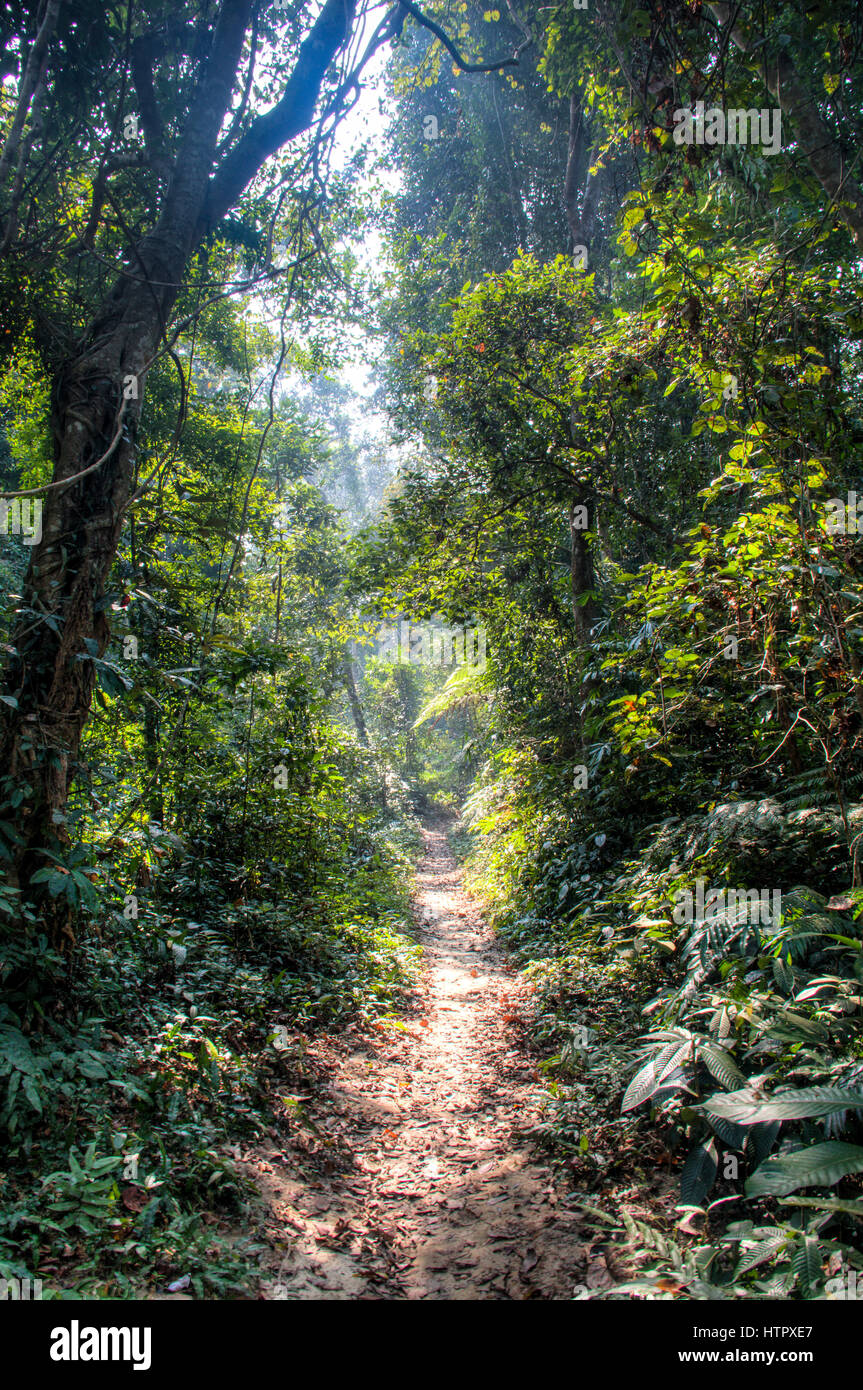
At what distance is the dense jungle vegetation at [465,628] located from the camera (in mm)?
2576

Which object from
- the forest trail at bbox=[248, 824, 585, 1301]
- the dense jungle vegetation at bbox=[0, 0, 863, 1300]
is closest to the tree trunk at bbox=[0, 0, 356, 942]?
the dense jungle vegetation at bbox=[0, 0, 863, 1300]

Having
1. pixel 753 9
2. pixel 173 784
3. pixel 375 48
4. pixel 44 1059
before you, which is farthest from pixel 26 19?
pixel 44 1059

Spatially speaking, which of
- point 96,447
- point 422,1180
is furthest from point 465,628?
point 422,1180

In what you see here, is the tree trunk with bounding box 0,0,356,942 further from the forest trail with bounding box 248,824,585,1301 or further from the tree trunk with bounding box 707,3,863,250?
the tree trunk with bounding box 707,3,863,250

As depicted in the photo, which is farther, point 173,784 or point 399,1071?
point 173,784

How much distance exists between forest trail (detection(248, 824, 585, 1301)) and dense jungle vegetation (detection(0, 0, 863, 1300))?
0.71 ft

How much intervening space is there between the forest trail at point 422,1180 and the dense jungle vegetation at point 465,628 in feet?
A: 0.71

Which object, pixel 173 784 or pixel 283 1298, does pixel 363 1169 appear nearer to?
pixel 283 1298

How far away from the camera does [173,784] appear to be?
228 inches

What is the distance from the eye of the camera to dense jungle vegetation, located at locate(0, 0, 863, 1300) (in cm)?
258

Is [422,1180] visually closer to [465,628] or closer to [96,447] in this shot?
[96,447]

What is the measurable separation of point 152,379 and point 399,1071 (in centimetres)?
879

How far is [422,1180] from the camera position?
3299mm

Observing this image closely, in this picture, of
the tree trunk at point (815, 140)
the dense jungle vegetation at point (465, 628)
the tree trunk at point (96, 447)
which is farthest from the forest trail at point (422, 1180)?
the tree trunk at point (815, 140)
